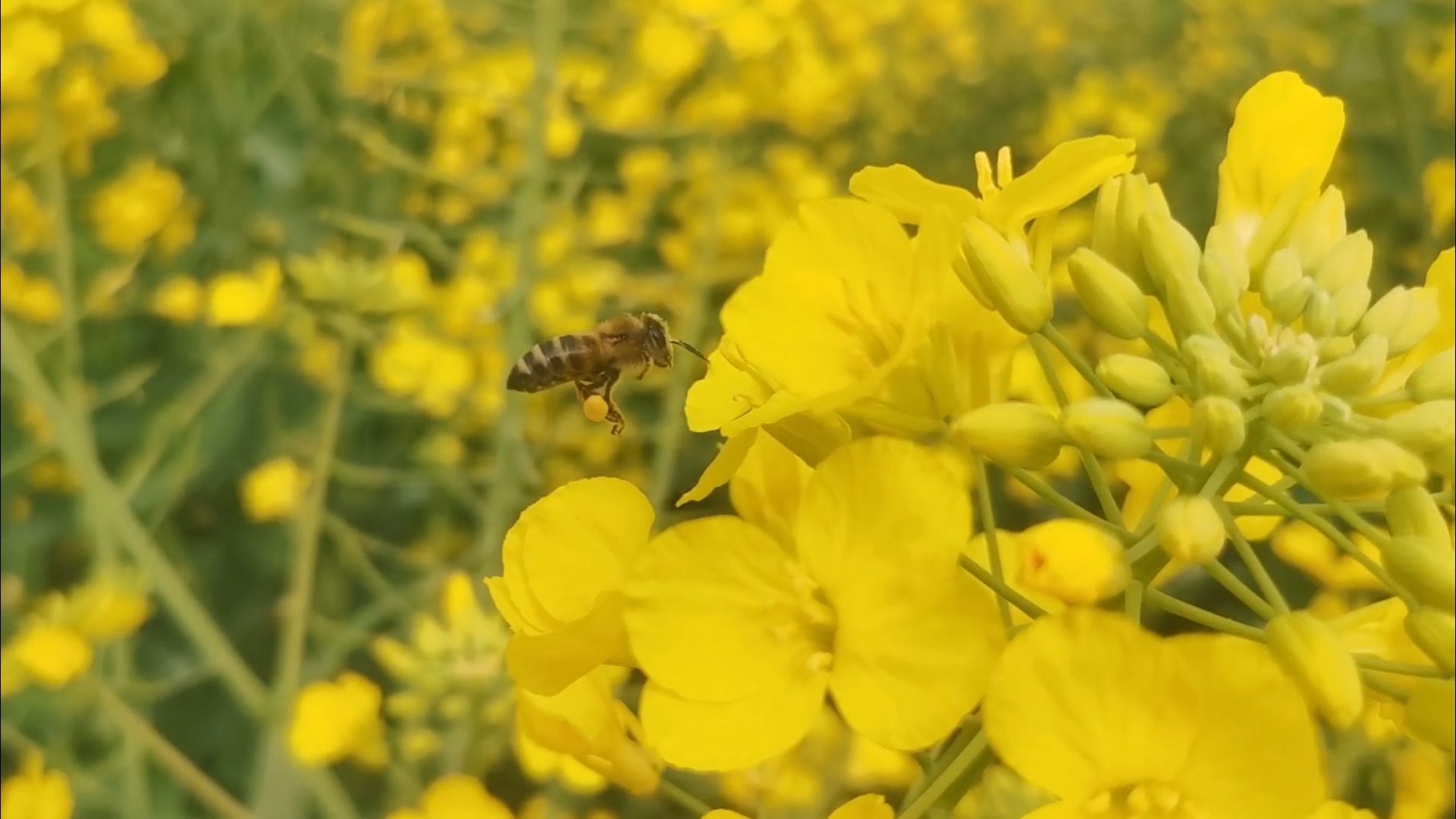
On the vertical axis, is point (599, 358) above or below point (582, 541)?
below

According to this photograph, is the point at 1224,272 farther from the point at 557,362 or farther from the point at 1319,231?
the point at 557,362

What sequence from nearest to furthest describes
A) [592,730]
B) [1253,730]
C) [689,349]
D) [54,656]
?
[1253,730], [592,730], [689,349], [54,656]

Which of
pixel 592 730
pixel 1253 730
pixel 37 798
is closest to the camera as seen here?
pixel 1253 730

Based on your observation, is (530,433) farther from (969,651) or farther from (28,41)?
(969,651)

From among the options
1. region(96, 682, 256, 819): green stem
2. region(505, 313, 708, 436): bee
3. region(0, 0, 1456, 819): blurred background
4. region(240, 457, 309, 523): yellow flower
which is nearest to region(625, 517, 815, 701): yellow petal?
region(505, 313, 708, 436): bee

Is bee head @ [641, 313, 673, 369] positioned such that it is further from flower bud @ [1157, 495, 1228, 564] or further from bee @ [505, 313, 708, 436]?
flower bud @ [1157, 495, 1228, 564]

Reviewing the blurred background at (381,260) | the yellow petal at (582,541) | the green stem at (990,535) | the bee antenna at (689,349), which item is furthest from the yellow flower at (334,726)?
the green stem at (990,535)

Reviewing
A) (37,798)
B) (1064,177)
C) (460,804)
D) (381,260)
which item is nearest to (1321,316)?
(1064,177)
